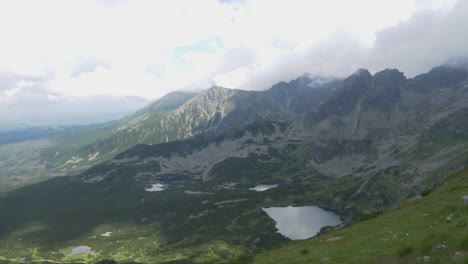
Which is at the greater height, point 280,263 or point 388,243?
point 388,243

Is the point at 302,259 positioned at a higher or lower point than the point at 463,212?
lower

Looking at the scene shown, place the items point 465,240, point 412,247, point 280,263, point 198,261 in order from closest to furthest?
point 465,240, point 412,247, point 280,263, point 198,261

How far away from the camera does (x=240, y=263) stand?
164ft

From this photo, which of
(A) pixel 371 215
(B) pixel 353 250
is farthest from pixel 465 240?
(A) pixel 371 215

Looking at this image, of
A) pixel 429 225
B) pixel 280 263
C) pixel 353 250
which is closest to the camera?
pixel 353 250

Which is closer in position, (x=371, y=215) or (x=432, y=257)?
(x=432, y=257)

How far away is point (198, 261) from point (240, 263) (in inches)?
6229

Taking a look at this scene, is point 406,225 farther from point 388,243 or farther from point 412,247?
point 412,247

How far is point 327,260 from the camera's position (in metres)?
33.6

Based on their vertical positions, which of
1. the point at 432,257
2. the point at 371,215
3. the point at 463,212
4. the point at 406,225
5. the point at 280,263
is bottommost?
the point at 371,215

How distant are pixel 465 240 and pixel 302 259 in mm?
20532

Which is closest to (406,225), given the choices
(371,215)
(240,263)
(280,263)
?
(280,263)

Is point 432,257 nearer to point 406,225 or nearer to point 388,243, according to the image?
point 388,243

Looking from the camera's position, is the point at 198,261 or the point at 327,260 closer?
the point at 327,260
